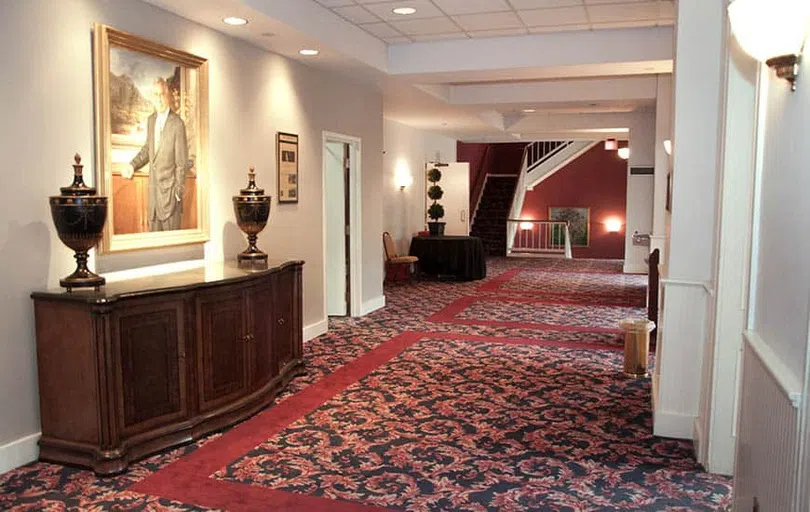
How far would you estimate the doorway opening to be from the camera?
7.96 m

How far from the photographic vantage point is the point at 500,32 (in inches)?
262

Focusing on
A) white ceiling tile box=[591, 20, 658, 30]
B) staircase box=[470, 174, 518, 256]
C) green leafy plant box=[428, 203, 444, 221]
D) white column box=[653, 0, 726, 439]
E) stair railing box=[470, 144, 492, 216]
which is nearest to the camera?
white column box=[653, 0, 726, 439]

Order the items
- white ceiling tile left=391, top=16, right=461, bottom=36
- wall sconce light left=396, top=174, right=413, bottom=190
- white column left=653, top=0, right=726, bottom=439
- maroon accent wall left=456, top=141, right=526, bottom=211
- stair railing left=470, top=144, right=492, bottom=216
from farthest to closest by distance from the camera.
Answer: stair railing left=470, top=144, right=492, bottom=216, maroon accent wall left=456, top=141, right=526, bottom=211, wall sconce light left=396, top=174, right=413, bottom=190, white ceiling tile left=391, top=16, right=461, bottom=36, white column left=653, top=0, right=726, bottom=439

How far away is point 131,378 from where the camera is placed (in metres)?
3.74

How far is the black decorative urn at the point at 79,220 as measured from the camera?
3.68 metres

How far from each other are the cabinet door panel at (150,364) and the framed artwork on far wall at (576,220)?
658 inches

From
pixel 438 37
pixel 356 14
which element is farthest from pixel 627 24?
pixel 356 14

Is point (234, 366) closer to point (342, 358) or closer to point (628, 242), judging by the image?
point (342, 358)

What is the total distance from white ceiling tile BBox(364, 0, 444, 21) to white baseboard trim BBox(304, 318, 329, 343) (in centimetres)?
304

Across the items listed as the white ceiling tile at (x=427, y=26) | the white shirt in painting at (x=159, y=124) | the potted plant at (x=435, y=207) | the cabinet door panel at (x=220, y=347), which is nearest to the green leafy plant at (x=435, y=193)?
the potted plant at (x=435, y=207)

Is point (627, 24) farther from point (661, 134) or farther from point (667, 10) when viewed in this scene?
point (661, 134)

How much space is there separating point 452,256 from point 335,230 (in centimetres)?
402

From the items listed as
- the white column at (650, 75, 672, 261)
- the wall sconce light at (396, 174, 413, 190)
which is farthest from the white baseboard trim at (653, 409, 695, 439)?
the wall sconce light at (396, 174, 413, 190)

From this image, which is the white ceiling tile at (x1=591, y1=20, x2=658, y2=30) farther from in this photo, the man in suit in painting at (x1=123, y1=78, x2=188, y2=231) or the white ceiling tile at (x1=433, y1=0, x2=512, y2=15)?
the man in suit in painting at (x1=123, y1=78, x2=188, y2=231)
